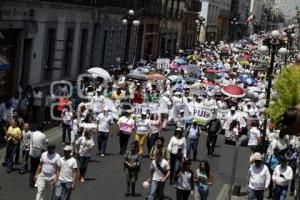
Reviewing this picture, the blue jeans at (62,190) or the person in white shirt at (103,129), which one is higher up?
the person in white shirt at (103,129)

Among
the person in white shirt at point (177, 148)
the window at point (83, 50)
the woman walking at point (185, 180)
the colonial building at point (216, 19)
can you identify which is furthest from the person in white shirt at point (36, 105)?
the colonial building at point (216, 19)

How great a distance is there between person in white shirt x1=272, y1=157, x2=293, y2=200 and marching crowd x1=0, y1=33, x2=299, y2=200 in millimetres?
21

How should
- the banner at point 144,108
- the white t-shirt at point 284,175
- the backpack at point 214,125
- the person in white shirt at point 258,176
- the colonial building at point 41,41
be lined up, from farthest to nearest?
the colonial building at point 41,41, the banner at point 144,108, the backpack at point 214,125, the white t-shirt at point 284,175, the person in white shirt at point 258,176

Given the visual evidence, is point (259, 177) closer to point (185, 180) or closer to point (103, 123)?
point (185, 180)

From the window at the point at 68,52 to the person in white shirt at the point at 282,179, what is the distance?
71.5ft

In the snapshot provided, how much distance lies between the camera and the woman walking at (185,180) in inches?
515

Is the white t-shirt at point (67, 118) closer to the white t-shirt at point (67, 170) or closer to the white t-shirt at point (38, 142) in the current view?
the white t-shirt at point (38, 142)

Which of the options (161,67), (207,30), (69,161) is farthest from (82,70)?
(207,30)

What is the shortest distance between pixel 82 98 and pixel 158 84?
5831 mm

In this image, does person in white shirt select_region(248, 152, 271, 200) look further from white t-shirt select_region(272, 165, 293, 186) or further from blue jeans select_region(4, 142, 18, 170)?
blue jeans select_region(4, 142, 18, 170)

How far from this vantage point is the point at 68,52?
3509 cm

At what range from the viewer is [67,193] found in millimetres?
12617

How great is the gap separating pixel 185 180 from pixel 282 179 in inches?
86.1

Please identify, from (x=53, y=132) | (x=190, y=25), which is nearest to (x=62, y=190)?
(x=53, y=132)
